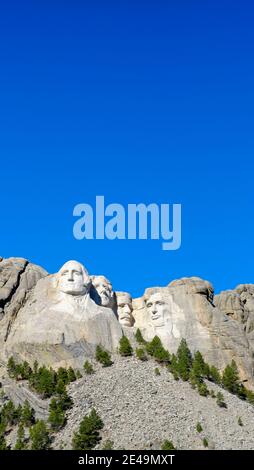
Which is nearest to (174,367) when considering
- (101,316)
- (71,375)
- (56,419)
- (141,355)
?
(141,355)

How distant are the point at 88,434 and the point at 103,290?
19902 millimetres

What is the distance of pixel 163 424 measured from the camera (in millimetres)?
55906

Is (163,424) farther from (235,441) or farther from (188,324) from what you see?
(188,324)

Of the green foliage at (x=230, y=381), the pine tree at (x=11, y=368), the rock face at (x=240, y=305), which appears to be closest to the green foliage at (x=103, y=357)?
the pine tree at (x=11, y=368)

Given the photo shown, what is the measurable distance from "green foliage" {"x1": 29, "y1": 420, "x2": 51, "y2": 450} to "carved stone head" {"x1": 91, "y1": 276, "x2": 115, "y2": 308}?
18527 mm

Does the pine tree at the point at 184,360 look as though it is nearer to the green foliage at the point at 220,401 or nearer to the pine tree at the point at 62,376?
the green foliage at the point at 220,401

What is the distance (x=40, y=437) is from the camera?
176 feet

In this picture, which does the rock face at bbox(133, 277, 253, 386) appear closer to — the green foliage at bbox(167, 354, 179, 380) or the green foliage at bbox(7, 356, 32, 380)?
the green foliage at bbox(167, 354, 179, 380)

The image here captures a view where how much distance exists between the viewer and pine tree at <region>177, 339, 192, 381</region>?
63.1 metres

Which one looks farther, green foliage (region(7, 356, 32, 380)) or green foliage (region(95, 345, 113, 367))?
green foliage (region(95, 345, 113, 367))

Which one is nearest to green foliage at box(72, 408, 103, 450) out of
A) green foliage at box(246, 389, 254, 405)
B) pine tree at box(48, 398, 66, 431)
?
pine tree at box(48, 398, 66, 431)

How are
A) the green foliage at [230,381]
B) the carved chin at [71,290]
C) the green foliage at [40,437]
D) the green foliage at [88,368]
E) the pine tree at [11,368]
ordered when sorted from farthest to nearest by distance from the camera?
the carved chin at [71,290], the green foliage at [230,381], the green foliage at [88,368], the pine tree at [11,368], the green foliage at [40,437]

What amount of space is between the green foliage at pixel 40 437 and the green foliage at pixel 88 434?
144 centimetres

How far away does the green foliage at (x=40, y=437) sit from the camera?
175 feet
